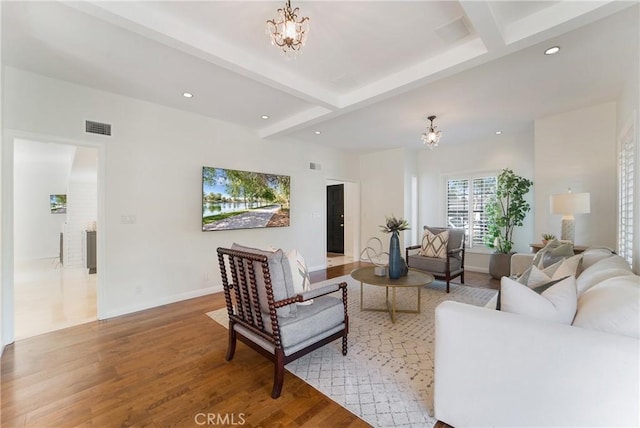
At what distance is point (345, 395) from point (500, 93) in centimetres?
377

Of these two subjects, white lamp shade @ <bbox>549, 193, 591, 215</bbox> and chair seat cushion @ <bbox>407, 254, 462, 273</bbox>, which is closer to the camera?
white lamp shade @ <bbox>549, 193, 591, 215</bbox>

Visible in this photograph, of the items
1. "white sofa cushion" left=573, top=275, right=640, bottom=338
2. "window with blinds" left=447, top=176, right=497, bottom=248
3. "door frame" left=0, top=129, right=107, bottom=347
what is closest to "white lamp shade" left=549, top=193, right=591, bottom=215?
"window with blinds" left=447, top=176, right=497, bottom=248

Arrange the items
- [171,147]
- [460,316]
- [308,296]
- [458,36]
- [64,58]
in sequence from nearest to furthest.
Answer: [460,316] → [308,296] → [458,36] → [64,58] → [171,147]

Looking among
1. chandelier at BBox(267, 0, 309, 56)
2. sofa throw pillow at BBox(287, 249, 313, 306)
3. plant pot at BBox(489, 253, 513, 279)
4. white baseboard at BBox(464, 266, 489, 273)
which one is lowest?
white baseboard at BBox(464, 266, 489, 273)

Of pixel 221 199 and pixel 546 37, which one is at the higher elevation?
pixel 546 37

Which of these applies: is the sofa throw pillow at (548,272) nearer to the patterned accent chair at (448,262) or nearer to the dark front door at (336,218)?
the patterned accent chair at (448,262)

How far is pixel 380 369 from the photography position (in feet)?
7.26

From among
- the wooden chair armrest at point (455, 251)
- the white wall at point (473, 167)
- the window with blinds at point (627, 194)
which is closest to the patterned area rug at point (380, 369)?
the wooden chair armrest at point (455, 251)

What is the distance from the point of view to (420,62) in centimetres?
273

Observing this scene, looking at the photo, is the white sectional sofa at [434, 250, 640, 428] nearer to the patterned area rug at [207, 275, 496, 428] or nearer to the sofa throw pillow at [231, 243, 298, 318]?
the patterned area rug at [207, 275, 496, 428]

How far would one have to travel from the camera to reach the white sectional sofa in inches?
45.9

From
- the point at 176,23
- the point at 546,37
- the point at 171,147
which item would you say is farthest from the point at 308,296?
the point at 171,147

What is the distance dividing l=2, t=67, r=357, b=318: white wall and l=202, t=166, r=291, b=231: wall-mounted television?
15 cm

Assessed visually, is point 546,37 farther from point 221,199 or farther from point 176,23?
point 221,199
